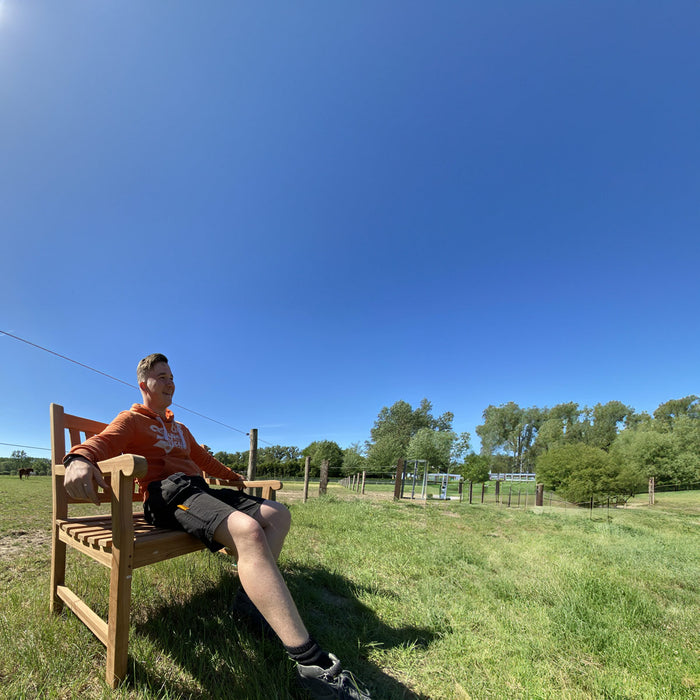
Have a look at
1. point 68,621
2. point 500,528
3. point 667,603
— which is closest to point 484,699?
point 68,621

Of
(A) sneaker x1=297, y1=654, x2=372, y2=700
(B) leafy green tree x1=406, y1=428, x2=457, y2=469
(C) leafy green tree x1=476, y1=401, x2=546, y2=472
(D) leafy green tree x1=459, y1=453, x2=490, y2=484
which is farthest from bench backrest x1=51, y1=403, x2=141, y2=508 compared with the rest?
(C) leafy green tree x1=476, y1=401, x2=546, y2=472

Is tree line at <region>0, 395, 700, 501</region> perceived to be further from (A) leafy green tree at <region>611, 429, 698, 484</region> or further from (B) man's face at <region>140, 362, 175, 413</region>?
(B) man's face at <region>140, 362, 175, 413</region>

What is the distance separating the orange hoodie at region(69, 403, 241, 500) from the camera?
5.19 ft

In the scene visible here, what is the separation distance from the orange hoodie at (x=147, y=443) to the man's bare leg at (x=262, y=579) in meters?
0.65

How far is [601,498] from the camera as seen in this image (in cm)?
1505

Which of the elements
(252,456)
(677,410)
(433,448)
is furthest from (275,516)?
(677,410)

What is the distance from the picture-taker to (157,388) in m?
2.03

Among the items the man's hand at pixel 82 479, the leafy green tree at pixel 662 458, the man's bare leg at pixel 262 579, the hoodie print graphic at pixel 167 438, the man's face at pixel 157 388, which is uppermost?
the man's face at pixel 157 388

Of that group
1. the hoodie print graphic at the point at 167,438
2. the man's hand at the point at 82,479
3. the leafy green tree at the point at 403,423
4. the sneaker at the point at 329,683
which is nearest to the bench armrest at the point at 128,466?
the man's hand at the point at 82,479

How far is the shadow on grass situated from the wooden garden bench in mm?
182

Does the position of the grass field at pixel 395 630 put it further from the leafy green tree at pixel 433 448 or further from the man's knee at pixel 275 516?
the leafy green tree at pixel 433 448

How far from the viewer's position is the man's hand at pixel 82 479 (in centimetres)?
133

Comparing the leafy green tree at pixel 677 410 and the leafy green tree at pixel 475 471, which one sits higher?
the leafy green tree at pixel 677 410

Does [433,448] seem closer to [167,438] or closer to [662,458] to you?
[662,458]
